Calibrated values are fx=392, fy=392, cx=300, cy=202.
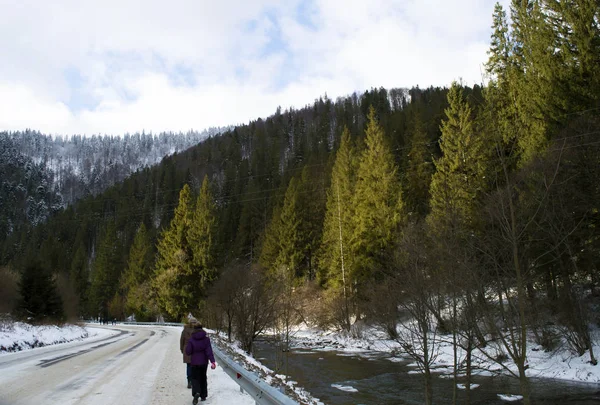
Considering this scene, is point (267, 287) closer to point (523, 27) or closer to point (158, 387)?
point (158, 387)

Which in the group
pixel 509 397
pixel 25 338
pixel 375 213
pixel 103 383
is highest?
pixel 375 213

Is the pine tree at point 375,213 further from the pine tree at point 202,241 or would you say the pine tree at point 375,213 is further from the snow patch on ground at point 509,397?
the pine tree at point 202,241

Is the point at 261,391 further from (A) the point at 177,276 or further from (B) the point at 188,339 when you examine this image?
(A) the point at 177,276

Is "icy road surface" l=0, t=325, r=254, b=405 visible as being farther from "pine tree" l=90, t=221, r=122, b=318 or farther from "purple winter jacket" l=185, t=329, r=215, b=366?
"pine tree" l=90, t=221, r=122, b=318

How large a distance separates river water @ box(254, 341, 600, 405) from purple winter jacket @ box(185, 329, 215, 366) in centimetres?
720

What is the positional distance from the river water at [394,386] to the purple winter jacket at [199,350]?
7198 millimetres

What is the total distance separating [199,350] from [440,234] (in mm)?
9415

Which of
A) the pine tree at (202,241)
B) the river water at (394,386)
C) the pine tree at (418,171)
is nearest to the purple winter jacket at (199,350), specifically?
the river water at (394,386)

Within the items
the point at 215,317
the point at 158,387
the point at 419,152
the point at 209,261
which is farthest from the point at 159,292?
the point at 158,387

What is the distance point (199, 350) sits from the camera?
23.7ft

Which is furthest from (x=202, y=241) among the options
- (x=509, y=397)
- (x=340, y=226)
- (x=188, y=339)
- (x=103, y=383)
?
(x=188, y=339)

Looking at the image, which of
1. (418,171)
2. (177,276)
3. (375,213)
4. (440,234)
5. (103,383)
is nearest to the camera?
(103,383)

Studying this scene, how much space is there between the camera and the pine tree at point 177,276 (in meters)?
43.4

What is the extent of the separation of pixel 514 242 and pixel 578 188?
573 inches
